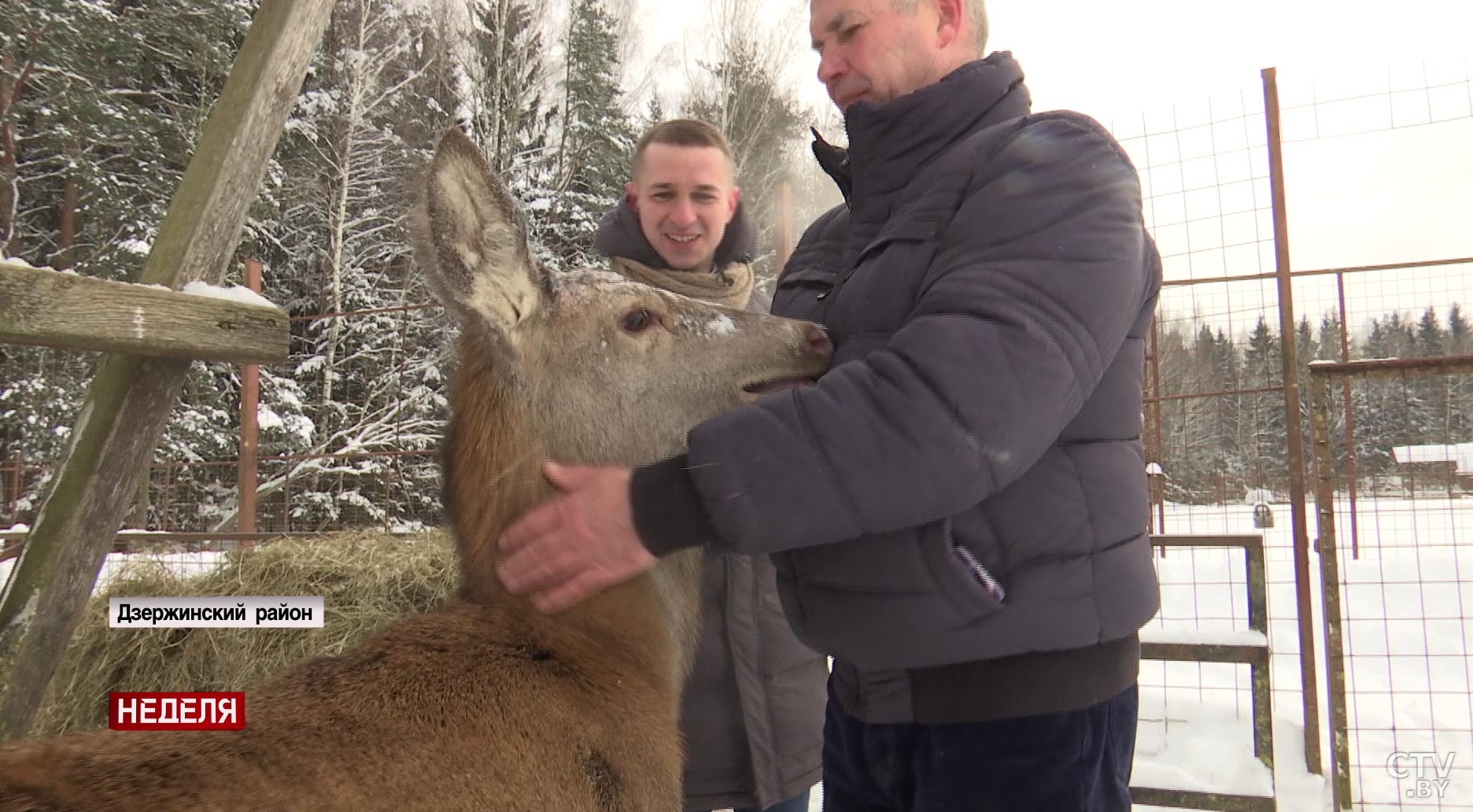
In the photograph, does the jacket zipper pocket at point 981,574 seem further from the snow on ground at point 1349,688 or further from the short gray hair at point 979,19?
the snow on ground at point 1349,688

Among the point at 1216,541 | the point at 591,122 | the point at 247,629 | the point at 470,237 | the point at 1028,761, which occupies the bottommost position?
the point at 247,629

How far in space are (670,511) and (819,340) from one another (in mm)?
744

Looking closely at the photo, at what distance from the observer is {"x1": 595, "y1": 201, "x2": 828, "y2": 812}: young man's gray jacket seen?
2.71m

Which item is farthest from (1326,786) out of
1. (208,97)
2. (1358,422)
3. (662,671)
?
(208,97)

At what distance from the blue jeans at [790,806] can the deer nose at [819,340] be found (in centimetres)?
154

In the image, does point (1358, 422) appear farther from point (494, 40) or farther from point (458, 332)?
point (494, 40)

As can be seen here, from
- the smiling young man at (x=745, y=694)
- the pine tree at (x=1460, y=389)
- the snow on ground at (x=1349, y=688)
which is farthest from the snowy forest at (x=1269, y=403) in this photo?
the smiling young man at (x=745, y=694)

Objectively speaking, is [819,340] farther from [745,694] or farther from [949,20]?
[745,694]

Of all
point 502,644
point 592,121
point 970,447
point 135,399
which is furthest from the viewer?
point 592,121

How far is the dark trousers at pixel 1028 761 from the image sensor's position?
159cm

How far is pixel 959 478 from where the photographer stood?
4.54 feet

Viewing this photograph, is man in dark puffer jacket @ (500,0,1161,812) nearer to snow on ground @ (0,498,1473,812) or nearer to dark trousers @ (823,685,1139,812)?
dark trousers @ (823,685,1139,812)

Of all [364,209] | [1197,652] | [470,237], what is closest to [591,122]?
[364,209]

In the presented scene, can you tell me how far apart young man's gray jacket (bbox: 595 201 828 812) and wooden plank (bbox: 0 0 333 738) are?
68.9 inches
